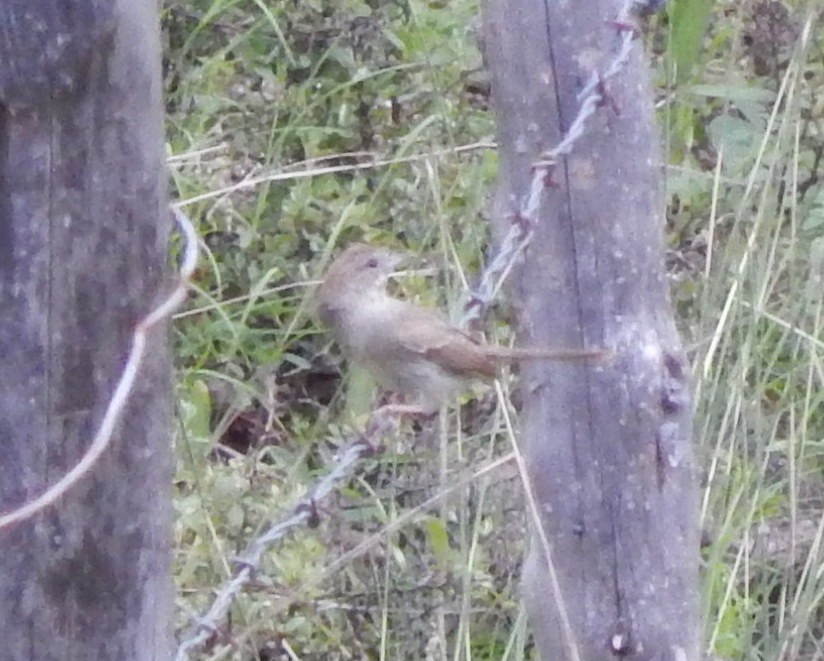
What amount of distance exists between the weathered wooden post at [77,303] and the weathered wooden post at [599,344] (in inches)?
40.2

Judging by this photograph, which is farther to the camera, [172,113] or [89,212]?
[172,113]

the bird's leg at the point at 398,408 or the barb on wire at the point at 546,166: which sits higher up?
the barb on wire at the point at 546,166

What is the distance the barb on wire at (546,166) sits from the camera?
2148 mm

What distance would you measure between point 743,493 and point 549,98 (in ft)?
3.81

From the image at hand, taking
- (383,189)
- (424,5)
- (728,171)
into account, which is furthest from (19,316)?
(424,5)

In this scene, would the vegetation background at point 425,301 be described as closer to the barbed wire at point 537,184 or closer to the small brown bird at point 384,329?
the small brown bird at point 384,329

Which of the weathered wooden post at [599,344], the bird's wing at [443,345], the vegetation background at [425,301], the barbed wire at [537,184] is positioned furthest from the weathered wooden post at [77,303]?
the bird's wing at [443,345]

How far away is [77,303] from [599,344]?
1182mm

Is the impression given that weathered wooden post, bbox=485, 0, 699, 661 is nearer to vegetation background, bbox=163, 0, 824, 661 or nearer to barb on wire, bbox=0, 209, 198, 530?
vegetation background, bbox=163, 0, 824, 661

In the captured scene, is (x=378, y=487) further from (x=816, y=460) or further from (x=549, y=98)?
(x=549, y=98)

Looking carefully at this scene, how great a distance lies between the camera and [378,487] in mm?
Result: 3746

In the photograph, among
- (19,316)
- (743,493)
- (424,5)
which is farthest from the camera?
(424,5)

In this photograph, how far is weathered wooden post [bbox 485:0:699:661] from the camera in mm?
2283

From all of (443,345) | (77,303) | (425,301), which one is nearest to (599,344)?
(443,345)
